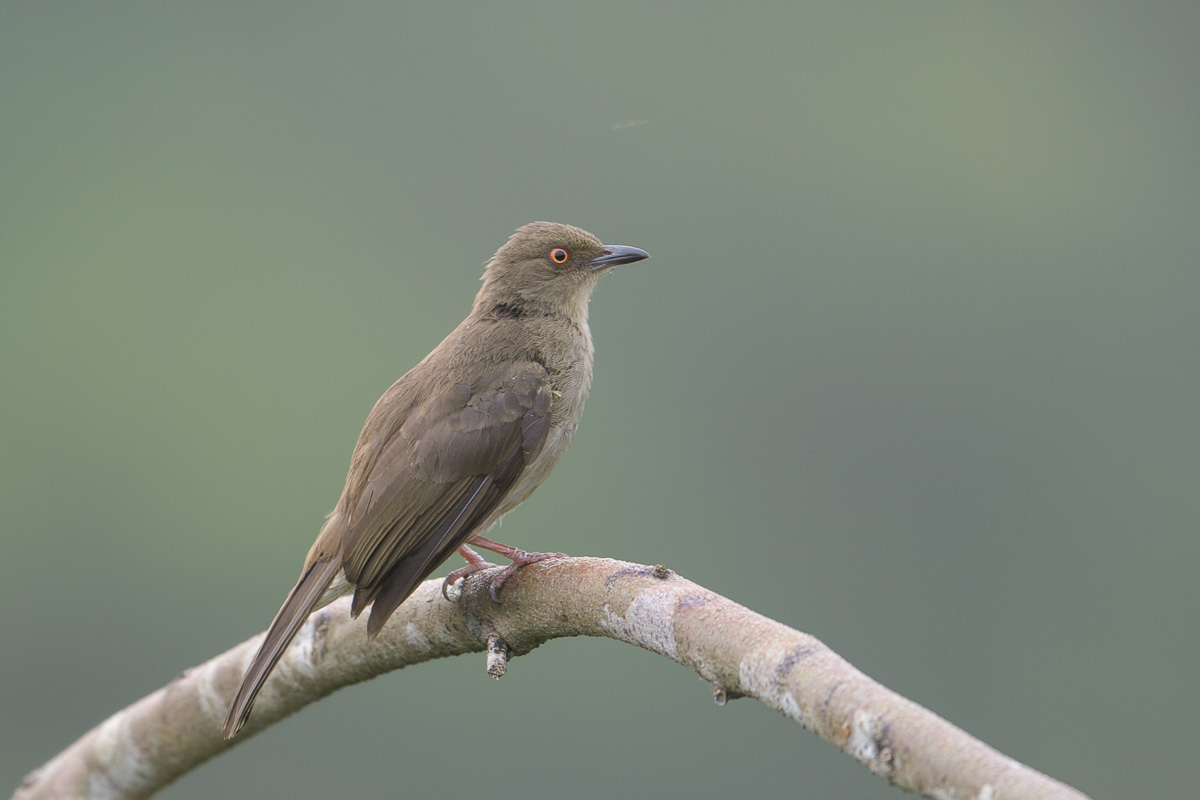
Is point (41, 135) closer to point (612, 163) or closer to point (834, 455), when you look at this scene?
point (612, 163)

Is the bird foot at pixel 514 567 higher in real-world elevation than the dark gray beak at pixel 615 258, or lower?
lower

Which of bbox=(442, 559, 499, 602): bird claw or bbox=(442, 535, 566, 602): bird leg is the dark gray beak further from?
bbox=(442, 559, 499, 602): bird claw

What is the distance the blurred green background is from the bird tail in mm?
15320

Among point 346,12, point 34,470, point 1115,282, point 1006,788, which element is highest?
point 346,12

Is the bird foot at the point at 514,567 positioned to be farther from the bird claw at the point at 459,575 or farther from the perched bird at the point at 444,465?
the bird claw at the point at 459,575

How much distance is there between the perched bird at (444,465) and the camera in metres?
4.21

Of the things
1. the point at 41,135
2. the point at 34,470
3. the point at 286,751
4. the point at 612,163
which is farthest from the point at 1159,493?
the point at 41,135

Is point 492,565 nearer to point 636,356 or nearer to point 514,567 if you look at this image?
point 514,567

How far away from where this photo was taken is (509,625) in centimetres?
396

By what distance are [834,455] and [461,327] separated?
27.2m

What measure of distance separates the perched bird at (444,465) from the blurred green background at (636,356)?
14.8 m

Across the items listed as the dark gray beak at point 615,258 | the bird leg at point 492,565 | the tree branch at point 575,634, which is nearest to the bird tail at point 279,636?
the tree branch at point 575,634

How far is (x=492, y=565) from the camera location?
170 inches

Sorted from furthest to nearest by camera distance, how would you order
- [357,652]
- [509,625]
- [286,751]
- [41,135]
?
[41,135]
[286,751]
[357,652]
[509,625]
